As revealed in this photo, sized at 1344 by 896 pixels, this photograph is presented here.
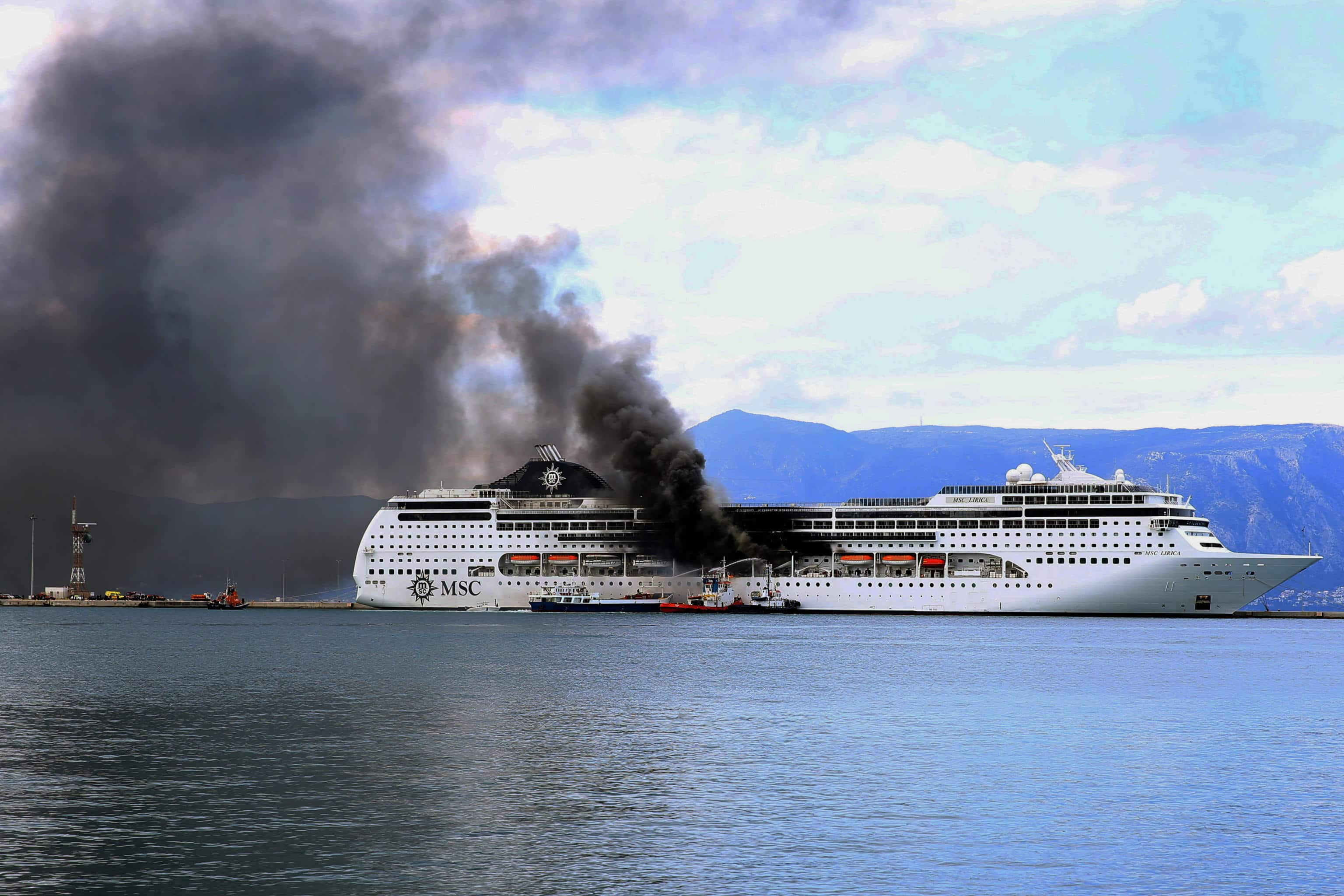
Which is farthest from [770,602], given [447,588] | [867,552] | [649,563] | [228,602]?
[228,602]

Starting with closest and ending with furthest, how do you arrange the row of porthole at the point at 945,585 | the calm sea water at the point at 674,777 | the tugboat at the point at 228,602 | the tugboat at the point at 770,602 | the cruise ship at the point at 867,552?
the calm sea water at the point at 674,777, the cruise ship at the point at 867,552, the row of porthole at the point at 945,585, the tugboat at the point at 770,602, the tugboat at the point at 228,602

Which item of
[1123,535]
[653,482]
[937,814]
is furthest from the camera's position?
[653,482]

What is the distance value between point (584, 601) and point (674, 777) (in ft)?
310

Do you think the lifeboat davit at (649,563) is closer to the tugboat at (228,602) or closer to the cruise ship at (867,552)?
the cruise ship at (867,552)

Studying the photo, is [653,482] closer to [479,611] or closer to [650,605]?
[650,605]

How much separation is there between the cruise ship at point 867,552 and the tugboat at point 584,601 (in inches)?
27.5

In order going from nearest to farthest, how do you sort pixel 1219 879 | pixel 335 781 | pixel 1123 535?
pixel 1219 879 → pixel 335 781 → pixel 1123 535

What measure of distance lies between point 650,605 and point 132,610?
8984 centimetres

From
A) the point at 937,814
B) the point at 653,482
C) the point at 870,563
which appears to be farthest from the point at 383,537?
the point at 937,814

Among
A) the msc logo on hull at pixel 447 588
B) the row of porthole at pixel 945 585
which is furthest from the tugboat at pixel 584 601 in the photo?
the row of porthole at pixel 945 585

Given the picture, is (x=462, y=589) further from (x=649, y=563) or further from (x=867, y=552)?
(x=867, y=552)

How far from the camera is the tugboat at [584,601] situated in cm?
12538

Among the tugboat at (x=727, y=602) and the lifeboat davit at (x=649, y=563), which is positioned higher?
the lifeboat davit at (x=649, y=563)

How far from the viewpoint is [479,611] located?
135 metres
